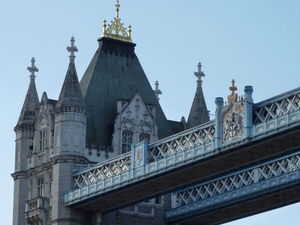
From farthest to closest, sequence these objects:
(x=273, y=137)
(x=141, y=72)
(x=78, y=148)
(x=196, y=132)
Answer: (x=141, y=72), (x=78, y=148), (x=196, y=132), (x=273, y=137)

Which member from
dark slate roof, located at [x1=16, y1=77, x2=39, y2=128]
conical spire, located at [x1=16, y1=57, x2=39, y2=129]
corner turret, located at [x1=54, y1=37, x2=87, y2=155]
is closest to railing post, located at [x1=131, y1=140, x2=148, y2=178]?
corner turret, located at [x1=54, y1=37, x2=87, y2=155]

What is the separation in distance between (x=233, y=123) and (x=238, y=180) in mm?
12484

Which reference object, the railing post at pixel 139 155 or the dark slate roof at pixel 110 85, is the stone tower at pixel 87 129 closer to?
the dark slate roof at pixel 110 85

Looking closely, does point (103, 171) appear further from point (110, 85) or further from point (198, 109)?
point (198, 109)

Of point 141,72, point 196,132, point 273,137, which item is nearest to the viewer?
point 273,137

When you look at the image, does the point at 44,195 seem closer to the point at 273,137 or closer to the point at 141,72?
the point at 141,72

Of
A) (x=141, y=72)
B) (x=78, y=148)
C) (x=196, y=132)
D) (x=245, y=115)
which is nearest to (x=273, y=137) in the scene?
(x=245, y=115)

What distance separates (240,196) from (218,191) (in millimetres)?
3362

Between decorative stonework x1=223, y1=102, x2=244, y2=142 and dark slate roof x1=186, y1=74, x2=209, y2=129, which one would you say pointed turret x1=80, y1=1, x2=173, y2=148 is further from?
decorative stonework x1=223, y1=102, x2=244, y2=142

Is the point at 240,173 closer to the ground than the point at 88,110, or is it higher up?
closer to the ground

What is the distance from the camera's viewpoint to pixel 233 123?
6431cm

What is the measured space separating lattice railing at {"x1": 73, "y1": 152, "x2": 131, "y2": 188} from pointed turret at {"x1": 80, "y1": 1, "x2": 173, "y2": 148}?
15.2ft

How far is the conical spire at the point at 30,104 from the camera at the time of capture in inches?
3342

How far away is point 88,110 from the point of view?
272ft
